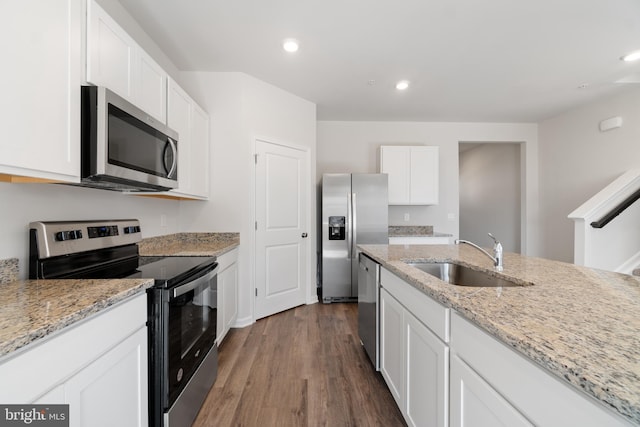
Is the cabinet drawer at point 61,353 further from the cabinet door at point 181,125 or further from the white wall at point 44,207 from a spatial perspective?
the cabinet door at point 181,125

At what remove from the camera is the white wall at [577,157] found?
10.8 ft

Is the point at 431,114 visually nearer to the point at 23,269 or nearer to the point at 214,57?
the point at 214,57

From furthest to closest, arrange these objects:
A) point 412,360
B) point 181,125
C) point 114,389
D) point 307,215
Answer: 1. point 307,215
2. point 181,125
3. point 412,360
4. point 114,389

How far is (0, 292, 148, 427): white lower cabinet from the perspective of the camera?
0.68m

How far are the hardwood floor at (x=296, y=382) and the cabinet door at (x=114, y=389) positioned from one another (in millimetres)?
588

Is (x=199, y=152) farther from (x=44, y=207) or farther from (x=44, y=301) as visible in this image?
(x=44, y=301)

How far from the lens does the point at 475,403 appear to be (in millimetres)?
851

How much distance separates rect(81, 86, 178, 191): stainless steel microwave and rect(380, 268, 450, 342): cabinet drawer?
1.54 metres

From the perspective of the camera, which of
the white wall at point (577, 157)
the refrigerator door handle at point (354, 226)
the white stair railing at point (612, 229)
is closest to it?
the white stair railing at point (612, 229)

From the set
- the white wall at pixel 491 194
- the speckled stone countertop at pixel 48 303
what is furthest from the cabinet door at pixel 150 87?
the white wall at pixel 491 194

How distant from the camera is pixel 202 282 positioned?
1.63 m

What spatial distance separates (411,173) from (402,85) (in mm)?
1398

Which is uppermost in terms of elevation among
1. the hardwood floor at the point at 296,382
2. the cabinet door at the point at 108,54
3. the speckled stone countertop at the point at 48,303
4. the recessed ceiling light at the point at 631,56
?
the recessed ceiling light at the point at 631,56

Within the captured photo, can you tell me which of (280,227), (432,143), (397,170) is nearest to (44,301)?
(280,227)
